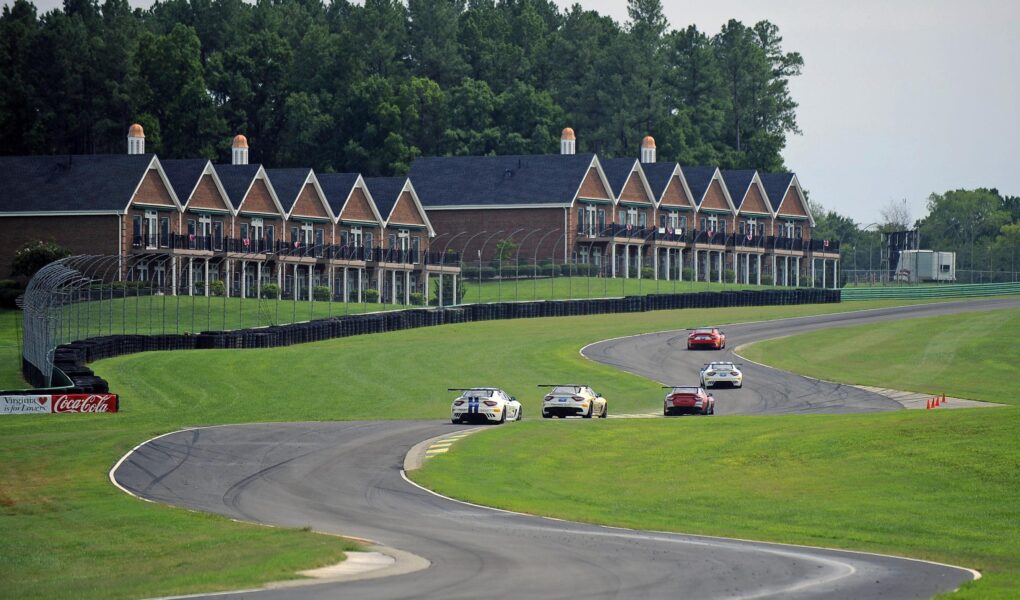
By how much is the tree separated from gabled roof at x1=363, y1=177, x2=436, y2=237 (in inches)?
1103

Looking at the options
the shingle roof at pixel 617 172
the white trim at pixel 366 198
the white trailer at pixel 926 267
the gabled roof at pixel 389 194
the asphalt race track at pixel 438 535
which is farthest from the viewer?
the white trailer at pixel 926 267

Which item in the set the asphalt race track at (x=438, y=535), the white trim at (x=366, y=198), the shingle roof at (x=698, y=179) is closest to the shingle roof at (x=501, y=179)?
the white trim at (x=366, y=198)

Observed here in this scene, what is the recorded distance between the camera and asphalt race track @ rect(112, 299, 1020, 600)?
23.7 m

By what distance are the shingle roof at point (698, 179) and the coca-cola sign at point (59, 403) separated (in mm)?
87006

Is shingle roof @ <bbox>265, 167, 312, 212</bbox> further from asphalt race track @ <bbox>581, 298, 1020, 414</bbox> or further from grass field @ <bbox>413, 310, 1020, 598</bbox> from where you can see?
grass field @ <bbox>413, 310, 1020, 598</bbox>

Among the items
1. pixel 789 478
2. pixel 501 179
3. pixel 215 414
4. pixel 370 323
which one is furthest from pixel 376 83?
pixel 789 478

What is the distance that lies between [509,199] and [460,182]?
18.6 feet

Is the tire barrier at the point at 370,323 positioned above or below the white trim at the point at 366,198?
below

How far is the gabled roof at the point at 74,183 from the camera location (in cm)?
9962

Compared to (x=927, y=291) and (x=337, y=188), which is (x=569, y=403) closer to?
(x=337, y=188)

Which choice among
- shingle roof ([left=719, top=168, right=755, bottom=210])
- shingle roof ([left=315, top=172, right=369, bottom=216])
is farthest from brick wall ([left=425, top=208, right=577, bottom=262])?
shingle roof ([left=719, top=168, right=755, bottom=210])

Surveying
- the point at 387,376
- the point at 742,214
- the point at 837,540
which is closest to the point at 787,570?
the point at 837,540

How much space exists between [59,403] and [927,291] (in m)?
89.2

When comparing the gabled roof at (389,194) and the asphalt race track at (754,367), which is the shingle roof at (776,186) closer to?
the asphalt race track at (754,367)
